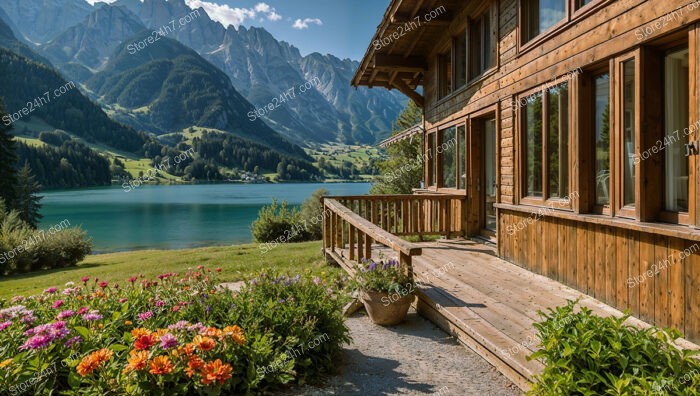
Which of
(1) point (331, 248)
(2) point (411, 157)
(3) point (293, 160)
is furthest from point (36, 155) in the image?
(1) point (331, 248)

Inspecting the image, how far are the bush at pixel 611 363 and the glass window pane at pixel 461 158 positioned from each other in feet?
21.0

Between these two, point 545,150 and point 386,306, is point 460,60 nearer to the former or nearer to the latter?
point 545,150

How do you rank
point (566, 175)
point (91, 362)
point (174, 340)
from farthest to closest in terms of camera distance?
1. point (566, 175)
2. point (174, 340)
3. point (91, 362)

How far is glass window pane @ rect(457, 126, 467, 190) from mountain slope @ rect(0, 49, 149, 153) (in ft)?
500

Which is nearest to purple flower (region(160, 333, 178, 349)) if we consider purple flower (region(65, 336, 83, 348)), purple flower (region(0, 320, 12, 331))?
purple flower (region(65, 336, 83, 348))

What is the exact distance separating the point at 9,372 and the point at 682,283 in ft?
16.4

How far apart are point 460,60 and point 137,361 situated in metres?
8.60

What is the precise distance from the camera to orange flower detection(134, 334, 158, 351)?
2492mm

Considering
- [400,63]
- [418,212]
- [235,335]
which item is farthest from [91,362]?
[400,63]

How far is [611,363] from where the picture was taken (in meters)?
2.43

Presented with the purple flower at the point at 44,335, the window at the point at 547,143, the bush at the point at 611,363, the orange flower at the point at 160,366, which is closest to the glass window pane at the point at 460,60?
the window at the point at 547,143

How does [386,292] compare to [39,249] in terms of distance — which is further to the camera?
[39,249]

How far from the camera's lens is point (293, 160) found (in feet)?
464

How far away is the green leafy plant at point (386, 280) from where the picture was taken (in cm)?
471
